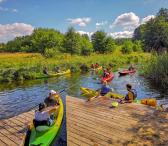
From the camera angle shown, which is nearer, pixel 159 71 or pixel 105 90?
pixel 105 90

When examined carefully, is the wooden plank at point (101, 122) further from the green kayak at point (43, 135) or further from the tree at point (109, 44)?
the tree at point (109, 44)

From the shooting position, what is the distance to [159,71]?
2039 centimetres

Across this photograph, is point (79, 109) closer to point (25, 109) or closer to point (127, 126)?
point (127, 126)

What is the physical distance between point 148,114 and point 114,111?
57.7 inches

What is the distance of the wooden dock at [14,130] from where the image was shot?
7.79 metres

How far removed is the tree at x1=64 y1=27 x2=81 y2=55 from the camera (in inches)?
2080

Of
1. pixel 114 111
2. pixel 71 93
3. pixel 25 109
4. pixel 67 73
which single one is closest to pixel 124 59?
pixel 67 73

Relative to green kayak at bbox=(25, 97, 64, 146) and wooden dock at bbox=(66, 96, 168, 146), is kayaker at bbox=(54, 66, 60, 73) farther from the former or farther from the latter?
green kayak at bbox=(25, 97, 64, 146)

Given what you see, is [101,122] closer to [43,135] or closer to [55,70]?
[43,135]

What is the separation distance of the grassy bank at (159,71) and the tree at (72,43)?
31.9m

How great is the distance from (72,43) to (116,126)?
45272 mm

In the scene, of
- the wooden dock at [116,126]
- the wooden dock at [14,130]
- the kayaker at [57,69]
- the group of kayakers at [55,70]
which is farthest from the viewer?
the kayaker at [57,69]

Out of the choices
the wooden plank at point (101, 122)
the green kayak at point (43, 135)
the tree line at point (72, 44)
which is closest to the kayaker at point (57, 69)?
the tree line at point (72, 44)

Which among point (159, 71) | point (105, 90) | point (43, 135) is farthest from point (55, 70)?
point (43, 135)
